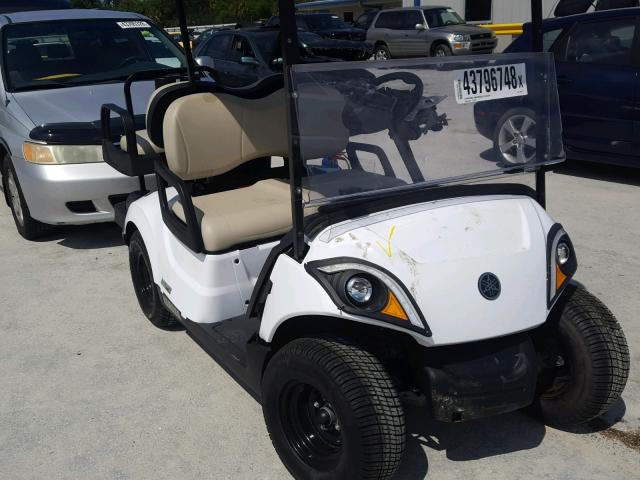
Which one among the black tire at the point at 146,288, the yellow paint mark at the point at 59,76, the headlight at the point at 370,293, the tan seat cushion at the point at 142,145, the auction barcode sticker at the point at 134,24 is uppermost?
the auction barcode sticker at the point at 134,24

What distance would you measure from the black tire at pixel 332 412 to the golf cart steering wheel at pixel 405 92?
0.89 meters

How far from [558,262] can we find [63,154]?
3.61m

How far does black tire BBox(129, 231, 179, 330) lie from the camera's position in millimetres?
3758

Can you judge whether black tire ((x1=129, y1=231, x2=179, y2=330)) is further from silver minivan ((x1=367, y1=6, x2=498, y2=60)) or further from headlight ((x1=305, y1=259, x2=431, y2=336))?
silver minivan ((x1=367, y1=6, x2=498, y2=60))

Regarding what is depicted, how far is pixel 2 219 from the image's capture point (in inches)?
242

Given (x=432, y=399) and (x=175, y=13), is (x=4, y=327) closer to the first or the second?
(x=175, y=13)

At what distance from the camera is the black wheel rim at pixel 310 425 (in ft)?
8.02

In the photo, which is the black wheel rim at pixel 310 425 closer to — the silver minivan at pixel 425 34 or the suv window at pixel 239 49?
the suv window at pixel 239 49

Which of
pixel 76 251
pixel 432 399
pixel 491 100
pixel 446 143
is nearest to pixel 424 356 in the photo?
pixel 432 399

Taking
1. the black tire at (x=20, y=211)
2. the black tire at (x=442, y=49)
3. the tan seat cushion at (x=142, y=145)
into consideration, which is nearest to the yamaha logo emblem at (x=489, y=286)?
the tan seat cushion at (x=142, y=145)

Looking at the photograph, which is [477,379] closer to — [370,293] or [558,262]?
[370,293]

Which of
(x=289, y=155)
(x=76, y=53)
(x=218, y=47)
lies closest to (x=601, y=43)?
(x=76, y=53)

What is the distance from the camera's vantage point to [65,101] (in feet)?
17.3

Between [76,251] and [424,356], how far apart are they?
11.8 feet
